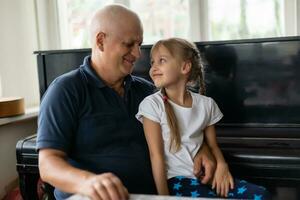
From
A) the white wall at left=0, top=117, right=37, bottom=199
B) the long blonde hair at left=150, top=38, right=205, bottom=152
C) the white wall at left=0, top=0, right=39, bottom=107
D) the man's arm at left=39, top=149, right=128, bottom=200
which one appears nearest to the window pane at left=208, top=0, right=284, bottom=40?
the long blonde hair at left=150, top=38, right=205, bottom=152

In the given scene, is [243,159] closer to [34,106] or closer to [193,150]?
[193,150]

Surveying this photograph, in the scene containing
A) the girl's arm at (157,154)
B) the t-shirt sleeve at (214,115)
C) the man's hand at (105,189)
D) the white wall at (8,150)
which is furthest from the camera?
the white wall at (8,150)

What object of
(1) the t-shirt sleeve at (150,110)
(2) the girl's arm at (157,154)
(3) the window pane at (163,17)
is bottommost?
(2) the girl's arm at (157,154)

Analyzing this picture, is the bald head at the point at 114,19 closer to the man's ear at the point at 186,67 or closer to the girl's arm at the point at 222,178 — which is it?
the man's ear at the point at 186,67

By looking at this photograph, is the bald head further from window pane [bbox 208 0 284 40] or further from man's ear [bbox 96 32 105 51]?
window pane [bbox 208 0 284 40]

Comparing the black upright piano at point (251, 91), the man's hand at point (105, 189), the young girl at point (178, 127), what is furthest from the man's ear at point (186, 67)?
the man's hand at point (105, 189)

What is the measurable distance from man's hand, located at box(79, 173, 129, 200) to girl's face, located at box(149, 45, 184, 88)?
1.93 feet

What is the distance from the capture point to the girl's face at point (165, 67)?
134 cm

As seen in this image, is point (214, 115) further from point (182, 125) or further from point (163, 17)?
point (163, 17)

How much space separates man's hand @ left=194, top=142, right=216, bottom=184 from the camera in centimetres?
133

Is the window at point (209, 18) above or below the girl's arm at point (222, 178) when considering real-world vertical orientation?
above

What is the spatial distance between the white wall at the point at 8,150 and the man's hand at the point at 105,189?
163 cm

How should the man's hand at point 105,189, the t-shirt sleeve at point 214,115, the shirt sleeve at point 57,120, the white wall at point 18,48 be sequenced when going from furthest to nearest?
the white wall at point 18,48 < the t-shirt sleeve at point 214,115 < the shirt sleeve at point 57,120 < the man's hand at point 105,189

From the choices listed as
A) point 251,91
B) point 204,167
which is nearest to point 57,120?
point 204,167
